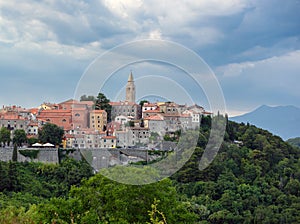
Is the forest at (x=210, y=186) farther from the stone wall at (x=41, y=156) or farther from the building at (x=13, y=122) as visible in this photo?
the building at (x=13, y=122)

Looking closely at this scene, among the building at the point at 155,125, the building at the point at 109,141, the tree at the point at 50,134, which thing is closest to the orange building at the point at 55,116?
the tree at the point at 50,134

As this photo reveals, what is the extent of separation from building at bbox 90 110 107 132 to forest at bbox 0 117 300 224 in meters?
2.19

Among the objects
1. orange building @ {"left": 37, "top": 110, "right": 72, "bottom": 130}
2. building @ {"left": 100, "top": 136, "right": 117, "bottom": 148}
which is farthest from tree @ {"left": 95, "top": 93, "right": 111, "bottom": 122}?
orange building @ {"left": 37, "top": 110, "right": 72, "bottom": 130}

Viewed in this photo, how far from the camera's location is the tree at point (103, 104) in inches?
194

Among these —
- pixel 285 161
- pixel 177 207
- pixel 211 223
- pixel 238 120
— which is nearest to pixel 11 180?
pixel 211 223

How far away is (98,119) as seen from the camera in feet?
17.4

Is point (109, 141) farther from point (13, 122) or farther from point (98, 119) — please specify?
point (13, 122)

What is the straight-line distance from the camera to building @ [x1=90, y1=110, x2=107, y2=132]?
5.20 meters

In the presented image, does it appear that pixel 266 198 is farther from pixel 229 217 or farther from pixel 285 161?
pixel 285 161

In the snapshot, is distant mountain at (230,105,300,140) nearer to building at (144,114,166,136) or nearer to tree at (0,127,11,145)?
tree at (0,127,11,145)

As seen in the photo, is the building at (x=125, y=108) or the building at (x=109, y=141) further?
the building at (x=109, y=141)

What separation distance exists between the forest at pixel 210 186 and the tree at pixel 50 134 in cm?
149

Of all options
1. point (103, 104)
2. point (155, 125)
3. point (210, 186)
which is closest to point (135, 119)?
point (155, 125)

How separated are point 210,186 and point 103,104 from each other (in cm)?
1362
